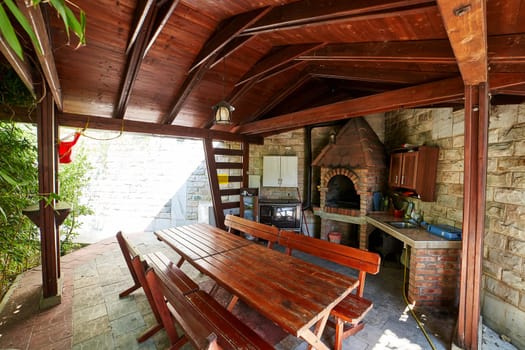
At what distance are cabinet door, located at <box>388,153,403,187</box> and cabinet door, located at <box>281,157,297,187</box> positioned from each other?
208cm

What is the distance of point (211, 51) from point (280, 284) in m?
2.69

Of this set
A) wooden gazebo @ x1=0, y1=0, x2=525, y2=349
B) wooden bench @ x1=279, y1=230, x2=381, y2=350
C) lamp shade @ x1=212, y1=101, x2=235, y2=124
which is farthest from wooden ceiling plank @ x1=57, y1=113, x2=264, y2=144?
wooden bench @ x1=279, y1=230, x2=381, y2=350

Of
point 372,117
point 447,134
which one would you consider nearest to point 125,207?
point 372,117

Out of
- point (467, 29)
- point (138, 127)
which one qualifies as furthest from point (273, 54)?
point (138, 127)

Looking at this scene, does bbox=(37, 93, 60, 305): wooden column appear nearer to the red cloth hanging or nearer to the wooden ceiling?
the wooden ceiling

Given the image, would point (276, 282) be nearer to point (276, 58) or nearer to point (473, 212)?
point (473, 212)

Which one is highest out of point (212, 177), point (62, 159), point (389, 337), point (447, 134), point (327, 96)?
point (327, 96)

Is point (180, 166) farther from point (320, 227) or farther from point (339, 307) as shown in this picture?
point (339, 307)

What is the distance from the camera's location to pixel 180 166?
5.98 metres

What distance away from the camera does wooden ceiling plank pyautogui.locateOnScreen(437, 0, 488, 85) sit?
1.01 meters

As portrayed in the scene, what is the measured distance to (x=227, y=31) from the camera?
2.42 meters

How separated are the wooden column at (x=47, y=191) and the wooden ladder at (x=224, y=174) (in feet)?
8.12

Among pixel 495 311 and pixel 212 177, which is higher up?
pixel 212 177

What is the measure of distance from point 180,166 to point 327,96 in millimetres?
4243
